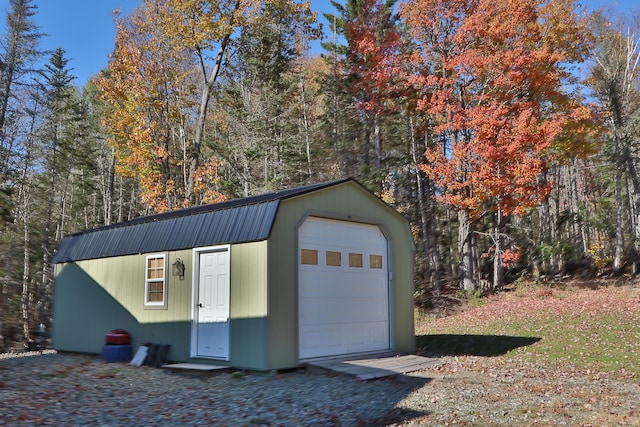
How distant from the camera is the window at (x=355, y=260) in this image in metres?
10.3

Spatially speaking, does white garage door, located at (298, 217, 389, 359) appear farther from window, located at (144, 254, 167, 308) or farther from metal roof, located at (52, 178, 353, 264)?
window, located at (144, 254, 167, 308)

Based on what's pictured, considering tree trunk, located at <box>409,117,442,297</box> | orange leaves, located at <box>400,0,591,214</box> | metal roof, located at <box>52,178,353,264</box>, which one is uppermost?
orange leaves, located at <box>400,0,591,214</box>

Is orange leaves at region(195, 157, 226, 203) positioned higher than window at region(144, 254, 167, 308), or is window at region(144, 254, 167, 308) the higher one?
orange leaves at region(195, 157, 226, 203)

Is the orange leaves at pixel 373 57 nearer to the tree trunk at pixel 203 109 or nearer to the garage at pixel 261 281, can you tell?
the tree trunk at pixel 203 109

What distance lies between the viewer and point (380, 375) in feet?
27.0

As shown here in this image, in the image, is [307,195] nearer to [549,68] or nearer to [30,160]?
[549,68]

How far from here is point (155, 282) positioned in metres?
10.7

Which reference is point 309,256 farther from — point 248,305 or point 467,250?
point 467,250

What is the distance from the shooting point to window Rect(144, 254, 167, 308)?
10.5 meters

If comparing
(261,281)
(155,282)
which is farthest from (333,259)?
(155,282)

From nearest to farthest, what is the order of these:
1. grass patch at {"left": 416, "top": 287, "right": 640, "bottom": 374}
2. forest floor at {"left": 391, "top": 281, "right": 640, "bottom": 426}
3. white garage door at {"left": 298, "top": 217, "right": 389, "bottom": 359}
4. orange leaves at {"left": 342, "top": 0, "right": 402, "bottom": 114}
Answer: forest floor at {"left": 391, "top": 281, "right": 640, "bottom": 426}, white garage door at {"left": 298, "top": 217, "right": 389, "bottom": 359}, grass patch at {"left": 416, "top": 287, "right": 640, "bottom": 374}, orange leaves at {"left": 342, "top": 0, "right": 402, "bottom": 114}

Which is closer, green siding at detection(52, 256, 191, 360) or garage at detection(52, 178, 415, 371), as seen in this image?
garage at detection(52, 178, 415, 371)

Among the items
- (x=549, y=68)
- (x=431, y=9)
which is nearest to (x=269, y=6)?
(x=431, y=9)

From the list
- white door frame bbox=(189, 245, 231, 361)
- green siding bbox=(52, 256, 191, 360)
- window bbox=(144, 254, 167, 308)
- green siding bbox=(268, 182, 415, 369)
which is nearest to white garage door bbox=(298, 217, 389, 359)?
green siding bbox=(268, 182, 415, 369)
